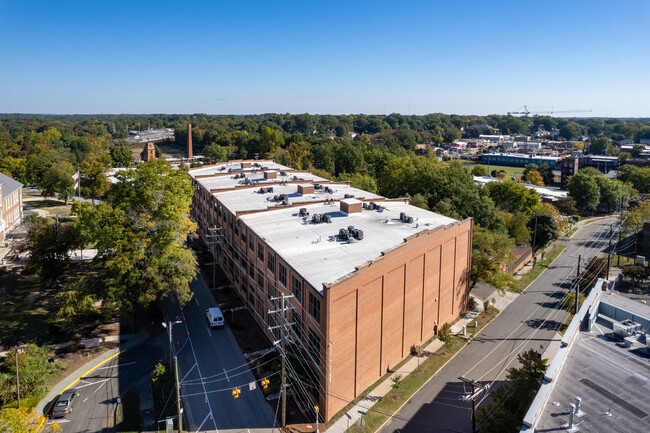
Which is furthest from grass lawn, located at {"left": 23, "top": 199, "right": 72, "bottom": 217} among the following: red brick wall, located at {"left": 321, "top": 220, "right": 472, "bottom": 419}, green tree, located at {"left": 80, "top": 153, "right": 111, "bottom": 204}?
red brick wall, located at {"left": 321, "top": 220, "right": 472, "bottom": 419}

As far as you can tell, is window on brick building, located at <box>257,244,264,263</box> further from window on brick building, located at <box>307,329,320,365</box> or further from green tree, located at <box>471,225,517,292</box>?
green tree, located at <box>471,225,517,292</box>

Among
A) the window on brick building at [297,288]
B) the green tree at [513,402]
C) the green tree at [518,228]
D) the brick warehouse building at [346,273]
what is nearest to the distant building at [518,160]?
the green tree at [518,228]

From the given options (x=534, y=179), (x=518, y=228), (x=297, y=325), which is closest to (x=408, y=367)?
(x=297, y=325)

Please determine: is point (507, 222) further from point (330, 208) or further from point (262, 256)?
point (262, 256)

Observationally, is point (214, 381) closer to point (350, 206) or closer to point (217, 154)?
point (350, 206)

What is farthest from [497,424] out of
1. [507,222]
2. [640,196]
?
[640,196]

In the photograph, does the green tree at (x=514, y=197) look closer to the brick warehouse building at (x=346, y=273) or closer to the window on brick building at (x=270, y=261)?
the brick warehouse building at (x=346, y=273)
